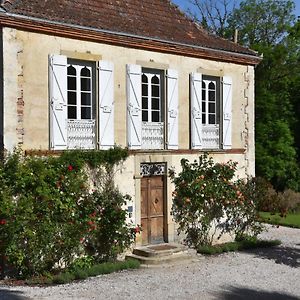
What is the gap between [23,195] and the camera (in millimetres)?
12164

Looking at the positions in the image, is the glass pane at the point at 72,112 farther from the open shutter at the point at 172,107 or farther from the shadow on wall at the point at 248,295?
the shadow on wall at the point at 248,295

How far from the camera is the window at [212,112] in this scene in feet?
52.9

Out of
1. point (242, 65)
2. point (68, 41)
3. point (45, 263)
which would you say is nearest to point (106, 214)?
point (45, 263)

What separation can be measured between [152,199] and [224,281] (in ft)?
11.9

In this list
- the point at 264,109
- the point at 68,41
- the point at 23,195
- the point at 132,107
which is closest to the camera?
the point at 23,195

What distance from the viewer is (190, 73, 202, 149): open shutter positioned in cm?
1596

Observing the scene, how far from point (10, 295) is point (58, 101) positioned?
4670 mm

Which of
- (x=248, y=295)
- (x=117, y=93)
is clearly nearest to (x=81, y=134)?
(x=117, y=93)

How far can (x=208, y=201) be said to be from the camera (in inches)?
628

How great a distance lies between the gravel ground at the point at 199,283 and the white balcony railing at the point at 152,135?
10.2 feet

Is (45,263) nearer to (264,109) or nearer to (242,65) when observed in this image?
(242,65)

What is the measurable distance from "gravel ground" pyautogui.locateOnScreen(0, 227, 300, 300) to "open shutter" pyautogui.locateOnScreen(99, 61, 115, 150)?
325 centimetres

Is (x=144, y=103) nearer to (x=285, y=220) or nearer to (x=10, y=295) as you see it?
(x=10, y=295)

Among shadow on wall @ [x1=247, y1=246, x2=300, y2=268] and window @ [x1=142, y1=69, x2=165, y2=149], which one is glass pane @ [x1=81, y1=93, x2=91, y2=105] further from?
shadow on wall @ [x1=247, y1=246, x2=300, y2=268]
